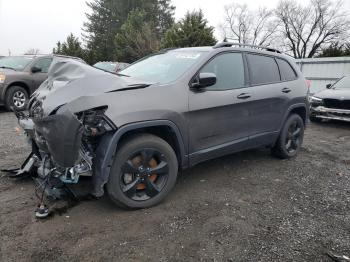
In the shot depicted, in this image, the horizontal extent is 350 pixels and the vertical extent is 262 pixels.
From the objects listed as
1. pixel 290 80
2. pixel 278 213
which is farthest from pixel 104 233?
pixel 290 80

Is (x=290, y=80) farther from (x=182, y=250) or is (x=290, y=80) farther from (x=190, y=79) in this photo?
(x=182, y=250)

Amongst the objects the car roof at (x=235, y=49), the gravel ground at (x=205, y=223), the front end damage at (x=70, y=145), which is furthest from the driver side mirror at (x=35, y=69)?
the front end damage at (x=70, y=145)

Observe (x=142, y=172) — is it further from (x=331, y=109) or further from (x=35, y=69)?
(x=35, y=69)

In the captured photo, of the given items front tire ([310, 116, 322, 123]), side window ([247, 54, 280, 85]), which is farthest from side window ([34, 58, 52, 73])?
front tire ([310, 116, 322, 123])

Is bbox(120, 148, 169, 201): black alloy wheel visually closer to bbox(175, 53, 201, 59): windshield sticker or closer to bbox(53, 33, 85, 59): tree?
bbox(175, 53, 201, 59): windshield sticker

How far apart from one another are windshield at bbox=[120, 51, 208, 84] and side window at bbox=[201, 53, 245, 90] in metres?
0.21

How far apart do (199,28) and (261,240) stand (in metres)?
18.9

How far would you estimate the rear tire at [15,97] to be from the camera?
9086 mm

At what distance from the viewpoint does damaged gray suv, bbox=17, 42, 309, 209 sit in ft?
9.81

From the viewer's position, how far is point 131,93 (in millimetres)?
3197

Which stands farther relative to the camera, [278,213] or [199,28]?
[199,28]

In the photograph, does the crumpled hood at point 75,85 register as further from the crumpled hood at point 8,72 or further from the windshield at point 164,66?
the crumpled hood at point 8,72

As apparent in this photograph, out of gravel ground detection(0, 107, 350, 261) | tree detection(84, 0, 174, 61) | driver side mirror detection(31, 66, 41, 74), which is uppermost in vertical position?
tree detection(84, 0, 174, 61)

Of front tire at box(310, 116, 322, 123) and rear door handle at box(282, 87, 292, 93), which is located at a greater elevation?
rear door handle at box(282, 87, 292, 93)
